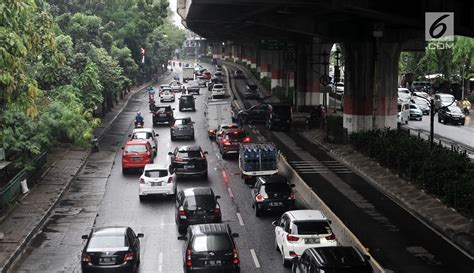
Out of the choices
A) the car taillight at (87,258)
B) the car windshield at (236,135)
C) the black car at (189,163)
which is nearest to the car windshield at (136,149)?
the black car at (189,163)

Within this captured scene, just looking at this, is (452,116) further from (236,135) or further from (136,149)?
(136,149)

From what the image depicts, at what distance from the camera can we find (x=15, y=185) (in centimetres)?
3269

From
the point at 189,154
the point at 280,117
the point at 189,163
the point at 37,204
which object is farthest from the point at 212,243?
the point at 280,117

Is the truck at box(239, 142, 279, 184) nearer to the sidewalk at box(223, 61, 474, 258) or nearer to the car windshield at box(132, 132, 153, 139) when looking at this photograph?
the sidewalk at box(223, 61, 474, 258)

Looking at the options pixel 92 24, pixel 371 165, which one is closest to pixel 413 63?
pixel 92 24

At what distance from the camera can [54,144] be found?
4644 centimetres

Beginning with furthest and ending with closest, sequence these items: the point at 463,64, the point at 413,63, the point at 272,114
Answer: the point at 413,63
the point at 463,64
the point at 272,114

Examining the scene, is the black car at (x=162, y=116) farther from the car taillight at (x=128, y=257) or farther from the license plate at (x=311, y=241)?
the license plate at (x=311, y=241)

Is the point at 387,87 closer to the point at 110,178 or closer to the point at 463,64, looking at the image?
the point at 110,178

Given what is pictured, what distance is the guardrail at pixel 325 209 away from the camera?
2162 cm

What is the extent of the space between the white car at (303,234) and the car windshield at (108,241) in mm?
5062

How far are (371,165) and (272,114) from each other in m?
17.0

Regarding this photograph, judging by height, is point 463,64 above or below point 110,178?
above

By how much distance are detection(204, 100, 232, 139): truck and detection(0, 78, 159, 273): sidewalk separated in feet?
31.9
